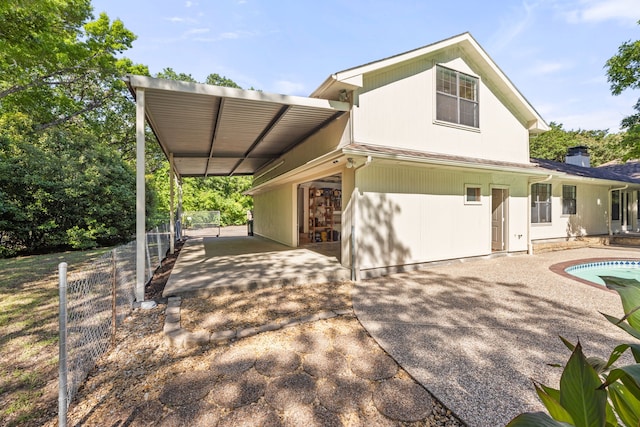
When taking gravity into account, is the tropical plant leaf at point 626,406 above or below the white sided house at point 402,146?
below

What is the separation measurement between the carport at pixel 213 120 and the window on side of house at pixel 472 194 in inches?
171

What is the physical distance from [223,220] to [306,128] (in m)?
17.9

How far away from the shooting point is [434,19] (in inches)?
330

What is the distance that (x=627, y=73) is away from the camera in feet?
35.7

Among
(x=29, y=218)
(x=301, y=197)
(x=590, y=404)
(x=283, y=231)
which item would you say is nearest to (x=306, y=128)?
(x=283, y=231)

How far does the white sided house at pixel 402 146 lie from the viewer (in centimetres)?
626

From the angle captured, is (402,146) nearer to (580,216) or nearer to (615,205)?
(580,216)

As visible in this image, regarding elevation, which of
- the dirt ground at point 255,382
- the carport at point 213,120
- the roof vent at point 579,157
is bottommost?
the dirt ground at point 255,382

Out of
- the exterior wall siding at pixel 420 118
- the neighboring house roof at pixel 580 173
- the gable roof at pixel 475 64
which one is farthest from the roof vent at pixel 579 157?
the exterior wall siding at pixel 420 118

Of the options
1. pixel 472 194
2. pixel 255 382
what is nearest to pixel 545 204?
pixel 472 194

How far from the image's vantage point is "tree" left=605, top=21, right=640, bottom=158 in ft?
34.8

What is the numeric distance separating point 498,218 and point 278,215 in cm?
802

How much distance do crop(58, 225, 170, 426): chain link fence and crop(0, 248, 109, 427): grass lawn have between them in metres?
0.27

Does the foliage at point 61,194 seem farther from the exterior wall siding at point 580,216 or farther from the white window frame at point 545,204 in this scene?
the exterior wall siding at point 580,216
